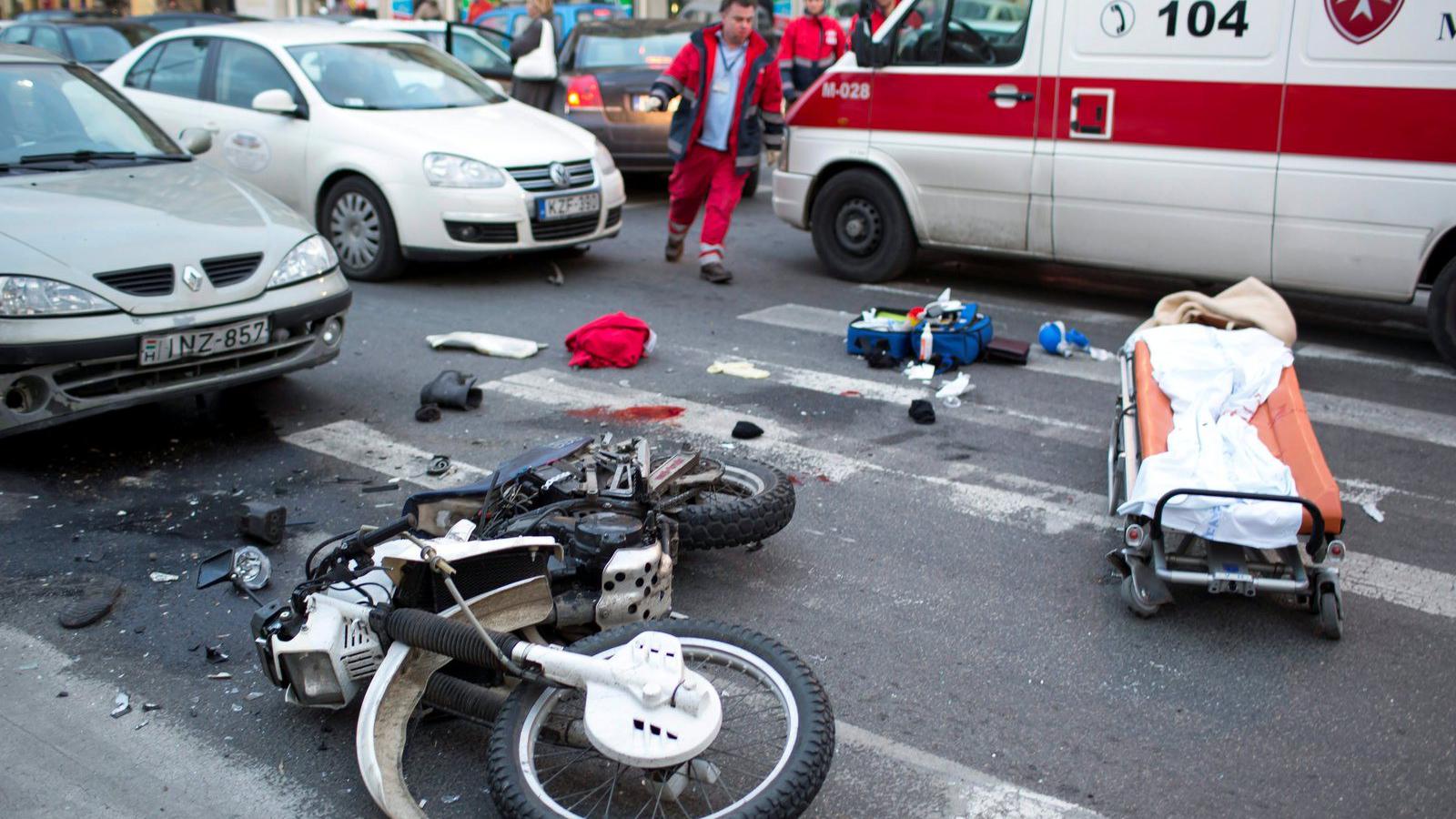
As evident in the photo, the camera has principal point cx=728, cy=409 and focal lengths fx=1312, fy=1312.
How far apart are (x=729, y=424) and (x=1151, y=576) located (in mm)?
2497

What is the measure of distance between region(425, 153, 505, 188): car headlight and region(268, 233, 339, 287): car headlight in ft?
8.26

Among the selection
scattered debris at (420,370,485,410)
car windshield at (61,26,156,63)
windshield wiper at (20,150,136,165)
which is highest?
car windshield at (61,26,156,63)

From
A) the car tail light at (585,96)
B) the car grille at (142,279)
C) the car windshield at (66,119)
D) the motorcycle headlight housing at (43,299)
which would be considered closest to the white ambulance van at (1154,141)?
the car tail light at (585,96)

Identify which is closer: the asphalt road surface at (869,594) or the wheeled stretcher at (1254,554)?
the asphalt road surface at (869,594)

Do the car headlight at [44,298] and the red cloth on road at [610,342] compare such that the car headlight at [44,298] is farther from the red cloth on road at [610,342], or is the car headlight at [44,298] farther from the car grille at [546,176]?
the car grille at [546,176]

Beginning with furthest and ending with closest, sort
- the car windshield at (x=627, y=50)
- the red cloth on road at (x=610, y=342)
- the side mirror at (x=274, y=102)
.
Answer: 1. the car windshield at (x=627, y=50)
2. the side mirror at (x=274, y=102)
3. the red cloth on road at (x=610, y=342)

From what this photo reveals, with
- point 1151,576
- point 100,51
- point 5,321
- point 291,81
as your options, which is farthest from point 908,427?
point 100,51

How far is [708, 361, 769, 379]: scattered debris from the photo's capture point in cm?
729

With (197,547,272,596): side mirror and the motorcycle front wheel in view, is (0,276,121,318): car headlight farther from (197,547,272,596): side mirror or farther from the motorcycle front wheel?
the motorcycle front wheel

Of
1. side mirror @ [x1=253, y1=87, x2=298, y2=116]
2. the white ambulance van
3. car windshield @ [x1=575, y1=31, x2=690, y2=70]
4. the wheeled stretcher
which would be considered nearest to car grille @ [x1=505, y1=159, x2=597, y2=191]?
the white ambulance van

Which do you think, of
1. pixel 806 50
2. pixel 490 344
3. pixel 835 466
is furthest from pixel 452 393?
pixel 806 50

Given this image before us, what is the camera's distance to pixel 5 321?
17.3ft

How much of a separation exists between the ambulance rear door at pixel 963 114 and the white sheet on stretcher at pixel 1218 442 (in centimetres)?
315

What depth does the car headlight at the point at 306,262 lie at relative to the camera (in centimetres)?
614
